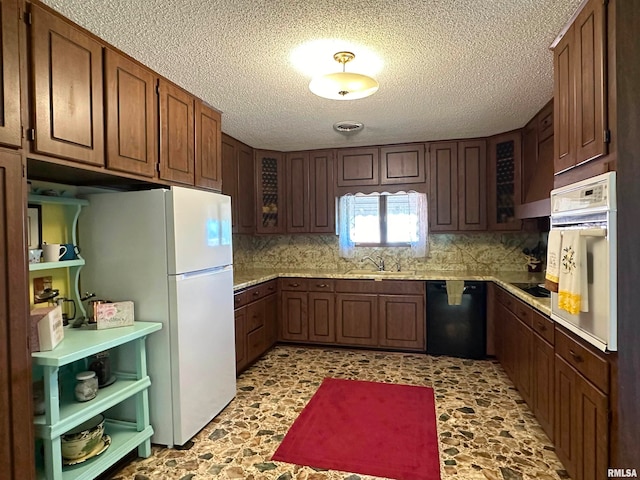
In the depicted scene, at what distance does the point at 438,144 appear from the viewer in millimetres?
4090

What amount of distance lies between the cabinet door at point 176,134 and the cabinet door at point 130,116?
8 cm

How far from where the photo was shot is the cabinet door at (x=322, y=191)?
444cm

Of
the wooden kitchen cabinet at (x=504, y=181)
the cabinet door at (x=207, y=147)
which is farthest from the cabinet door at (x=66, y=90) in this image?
the wooden kitchen cabinet at (x=504, y=181)

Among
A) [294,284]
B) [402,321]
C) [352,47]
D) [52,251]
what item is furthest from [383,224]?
[52,251]

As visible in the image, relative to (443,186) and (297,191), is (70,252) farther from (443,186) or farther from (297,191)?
(443,186)

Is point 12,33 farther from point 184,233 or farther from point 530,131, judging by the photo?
point 530,131

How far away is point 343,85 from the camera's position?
82.7 inches

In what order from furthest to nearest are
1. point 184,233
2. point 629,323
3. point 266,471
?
1. point 184,233
2. point 266,471
3. point 629,323

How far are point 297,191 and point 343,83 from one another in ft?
8.21

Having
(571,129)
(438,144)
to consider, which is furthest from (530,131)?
(571,129)

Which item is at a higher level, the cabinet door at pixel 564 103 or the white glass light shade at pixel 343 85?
the white glass light shade at pixel 343 85

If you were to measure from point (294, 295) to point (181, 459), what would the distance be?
229cm

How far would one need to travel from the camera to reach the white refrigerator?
7.43 feet

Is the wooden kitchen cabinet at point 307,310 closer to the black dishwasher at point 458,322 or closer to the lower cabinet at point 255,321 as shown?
the lower cabinet at point 255,321
